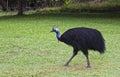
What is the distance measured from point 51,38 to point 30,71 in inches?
226

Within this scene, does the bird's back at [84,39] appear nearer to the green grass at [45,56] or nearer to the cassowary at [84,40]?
the cassowary at [84,40]

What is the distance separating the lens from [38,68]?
8.98 metres

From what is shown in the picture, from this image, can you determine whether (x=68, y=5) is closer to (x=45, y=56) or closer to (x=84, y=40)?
(x=45, y=56)

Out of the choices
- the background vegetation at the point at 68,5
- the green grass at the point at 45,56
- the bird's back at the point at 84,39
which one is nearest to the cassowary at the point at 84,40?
the bird's back at the point at 84,39

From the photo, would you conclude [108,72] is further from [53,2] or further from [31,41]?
[53,2]

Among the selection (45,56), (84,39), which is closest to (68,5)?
(45,56)

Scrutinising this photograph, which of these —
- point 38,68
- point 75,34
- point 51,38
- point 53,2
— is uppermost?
point 75,34

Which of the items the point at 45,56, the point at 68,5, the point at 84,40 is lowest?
the point at 68,5

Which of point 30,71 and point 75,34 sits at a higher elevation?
point 75,34

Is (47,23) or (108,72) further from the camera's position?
(47,23)

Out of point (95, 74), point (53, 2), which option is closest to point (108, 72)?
point (95, 74)

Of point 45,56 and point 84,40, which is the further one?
point 45,56

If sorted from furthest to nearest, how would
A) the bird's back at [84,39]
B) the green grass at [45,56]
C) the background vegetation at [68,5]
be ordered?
the background vegetation at [68,5]
the bird's back at [84,39]
the green grass at [45,56]

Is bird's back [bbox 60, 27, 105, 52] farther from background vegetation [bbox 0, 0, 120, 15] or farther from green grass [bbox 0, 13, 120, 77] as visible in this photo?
background vegetation [bbox 0, 0, 120, 15]
